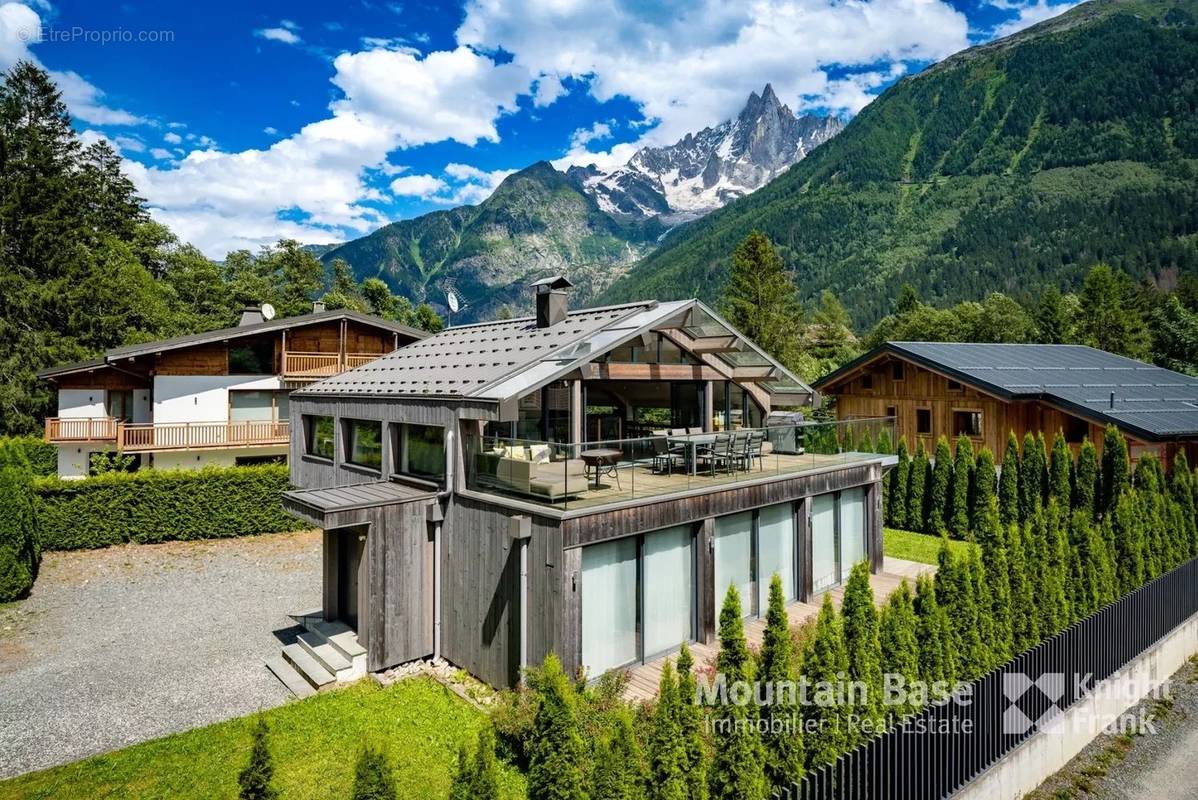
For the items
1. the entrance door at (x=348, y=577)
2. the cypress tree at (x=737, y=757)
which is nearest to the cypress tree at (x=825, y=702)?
the cypress tree at (x=737, y=757)

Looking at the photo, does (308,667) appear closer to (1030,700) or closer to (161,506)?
(1030,700)

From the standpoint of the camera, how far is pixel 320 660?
10.3 metres

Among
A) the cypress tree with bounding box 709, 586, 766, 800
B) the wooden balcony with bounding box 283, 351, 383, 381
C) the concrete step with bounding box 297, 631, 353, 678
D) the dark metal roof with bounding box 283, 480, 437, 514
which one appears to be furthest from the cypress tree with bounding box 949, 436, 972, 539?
the wooden balcony with bounding box 283, 351, 383, 381

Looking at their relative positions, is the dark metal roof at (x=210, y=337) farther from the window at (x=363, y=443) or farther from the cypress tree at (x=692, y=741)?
the cypress tree at (x=692, y=741)

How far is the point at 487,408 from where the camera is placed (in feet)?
31.1

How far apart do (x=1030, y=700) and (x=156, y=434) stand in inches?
1000

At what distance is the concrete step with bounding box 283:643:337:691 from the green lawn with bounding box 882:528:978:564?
41.8 ft

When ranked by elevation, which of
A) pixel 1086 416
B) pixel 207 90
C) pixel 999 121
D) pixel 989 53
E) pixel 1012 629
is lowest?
pixel 1012 629

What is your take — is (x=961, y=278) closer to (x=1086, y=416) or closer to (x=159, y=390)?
(x=1086, y=416)

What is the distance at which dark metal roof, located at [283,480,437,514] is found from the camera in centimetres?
959

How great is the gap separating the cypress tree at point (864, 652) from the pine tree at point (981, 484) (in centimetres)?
1267

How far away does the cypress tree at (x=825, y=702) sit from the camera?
625 centimetres

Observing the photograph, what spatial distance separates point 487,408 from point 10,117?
141 ft

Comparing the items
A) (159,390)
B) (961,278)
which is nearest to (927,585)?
(159,390)
